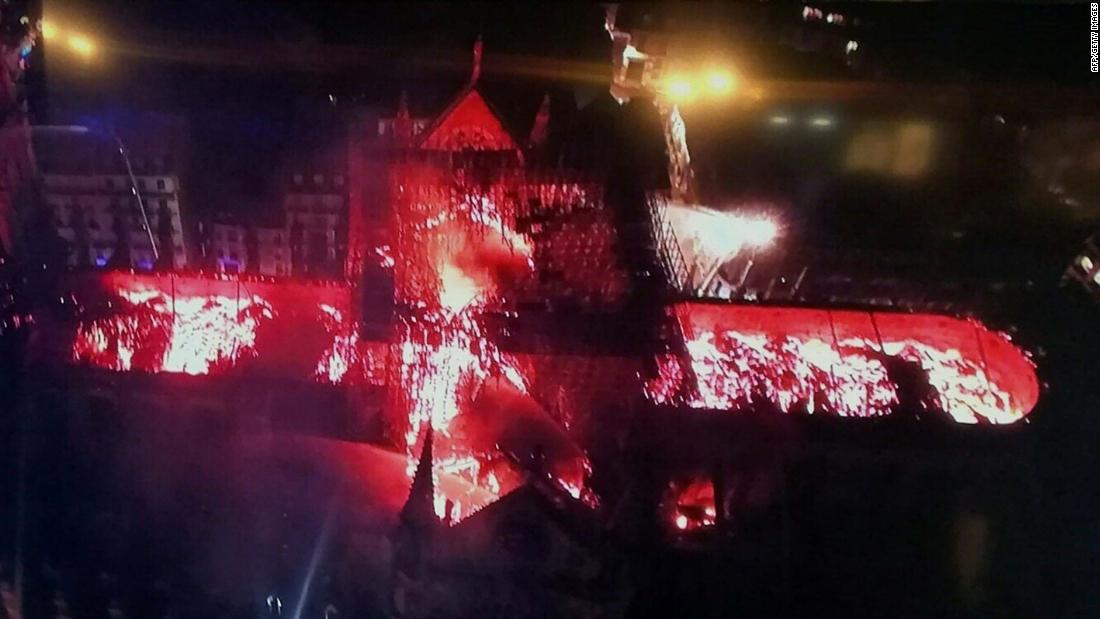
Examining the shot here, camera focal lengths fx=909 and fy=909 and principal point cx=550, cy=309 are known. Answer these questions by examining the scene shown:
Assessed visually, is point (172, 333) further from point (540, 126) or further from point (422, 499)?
point (540, 126)

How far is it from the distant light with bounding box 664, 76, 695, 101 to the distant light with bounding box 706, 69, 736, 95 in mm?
22

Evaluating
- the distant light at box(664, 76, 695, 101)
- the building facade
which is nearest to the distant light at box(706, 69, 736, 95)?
the distant light at box(664, 76, 695, 101)

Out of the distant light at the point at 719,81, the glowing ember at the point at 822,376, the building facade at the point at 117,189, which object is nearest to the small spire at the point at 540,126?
the distant light at the point at 719,81

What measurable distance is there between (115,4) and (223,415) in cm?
50

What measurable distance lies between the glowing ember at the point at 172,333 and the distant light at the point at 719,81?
1.95ft

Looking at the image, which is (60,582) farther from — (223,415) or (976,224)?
(976,224)

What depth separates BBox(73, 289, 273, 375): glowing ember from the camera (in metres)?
1.09

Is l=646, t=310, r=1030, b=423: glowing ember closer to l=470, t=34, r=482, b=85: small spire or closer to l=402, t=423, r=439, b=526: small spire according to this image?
l=402, t=423, r=439, b=526: small spire

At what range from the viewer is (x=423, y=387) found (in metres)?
1.04

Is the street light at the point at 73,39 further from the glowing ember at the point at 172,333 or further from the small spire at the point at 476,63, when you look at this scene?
the small spire at the point at 476,63

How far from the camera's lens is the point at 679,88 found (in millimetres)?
1045

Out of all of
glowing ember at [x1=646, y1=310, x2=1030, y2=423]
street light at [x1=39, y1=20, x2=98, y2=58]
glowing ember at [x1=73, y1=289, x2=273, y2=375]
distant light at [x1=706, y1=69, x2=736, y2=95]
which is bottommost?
glowing ember at [x1=73, y1=289, x2=273, y2=375]

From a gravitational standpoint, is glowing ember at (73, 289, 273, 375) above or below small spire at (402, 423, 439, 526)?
above

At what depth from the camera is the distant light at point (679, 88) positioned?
104 centimetres
